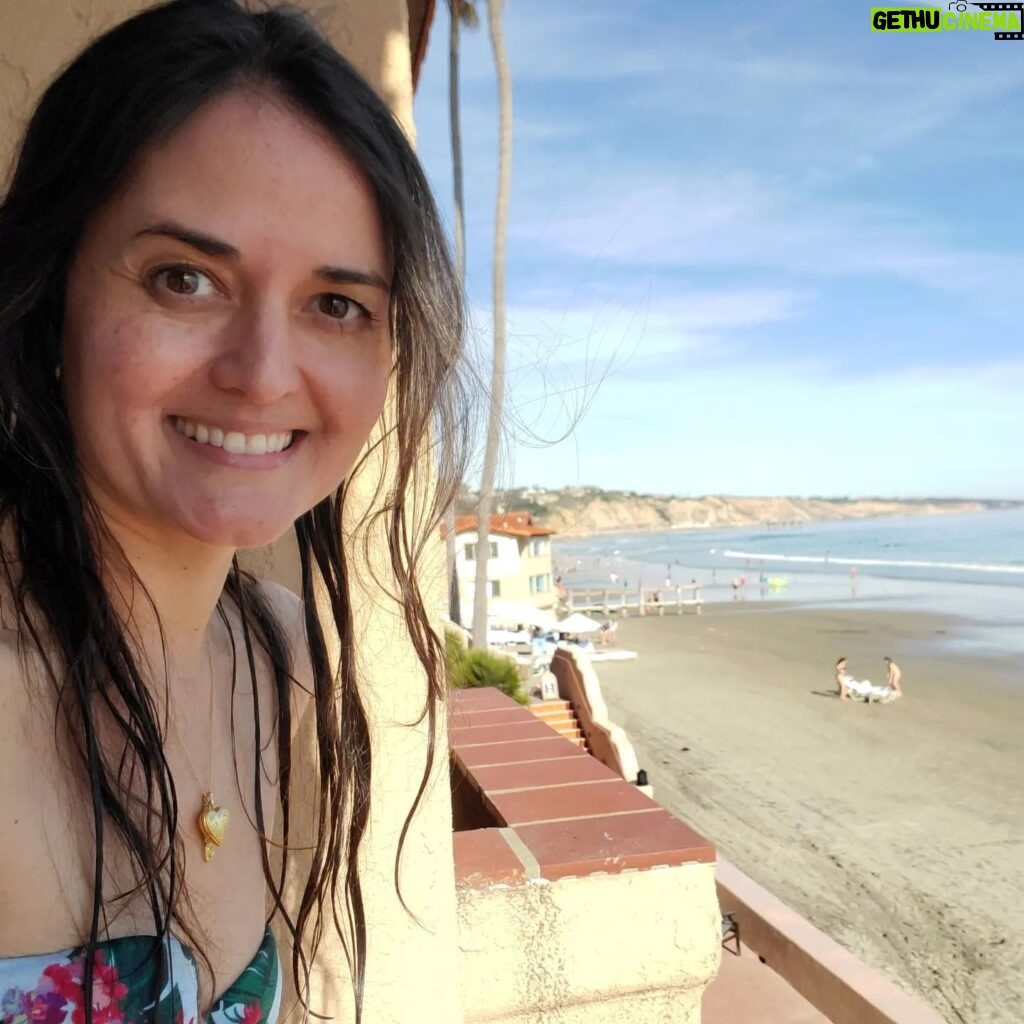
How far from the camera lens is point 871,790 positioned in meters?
12.3

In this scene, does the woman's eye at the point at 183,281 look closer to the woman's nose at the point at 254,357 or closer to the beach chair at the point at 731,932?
the woman's nose at the point at 254,357

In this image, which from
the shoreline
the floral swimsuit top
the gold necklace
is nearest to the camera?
the floral swimsuit top

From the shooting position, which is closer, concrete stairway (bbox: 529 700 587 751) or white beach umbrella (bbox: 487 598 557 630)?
concrete stairway (bbox: 529 700 587 751)

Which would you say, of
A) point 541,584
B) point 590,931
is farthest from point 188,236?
point 541,584

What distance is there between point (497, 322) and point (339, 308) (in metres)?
0.71

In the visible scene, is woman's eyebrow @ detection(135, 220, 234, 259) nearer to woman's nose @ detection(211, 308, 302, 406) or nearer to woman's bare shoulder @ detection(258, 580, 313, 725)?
woman's nose @ detection(211, 308, 302, 406)

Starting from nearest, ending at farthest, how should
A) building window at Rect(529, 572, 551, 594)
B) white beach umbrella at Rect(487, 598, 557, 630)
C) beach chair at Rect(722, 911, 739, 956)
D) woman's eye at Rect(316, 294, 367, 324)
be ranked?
woman's eye at Rect(316, 294, 367, 324) → beach chair at Rect(722, 911, 739, 956) → white beach umbrella at Rect(487, 598, 557, 630) → building window at Rect(529, 572, 551, 594)

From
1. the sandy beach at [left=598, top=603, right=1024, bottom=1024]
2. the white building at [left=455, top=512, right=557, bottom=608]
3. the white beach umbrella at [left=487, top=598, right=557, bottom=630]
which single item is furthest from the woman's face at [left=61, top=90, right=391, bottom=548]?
the white building at [left=455, top=512, right=557, bottom=608]

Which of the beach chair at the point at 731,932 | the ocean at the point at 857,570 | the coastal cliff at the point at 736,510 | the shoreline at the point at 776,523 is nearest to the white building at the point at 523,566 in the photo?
the ocean at the point at 857,570

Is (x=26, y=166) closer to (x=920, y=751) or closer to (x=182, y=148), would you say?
(x=182, y=148)

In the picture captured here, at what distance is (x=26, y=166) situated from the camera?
95cm

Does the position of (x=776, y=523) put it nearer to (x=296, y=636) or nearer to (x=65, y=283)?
(x=296, y=636)

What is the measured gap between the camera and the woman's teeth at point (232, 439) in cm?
90

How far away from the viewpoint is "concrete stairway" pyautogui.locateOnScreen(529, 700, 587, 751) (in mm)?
9645
